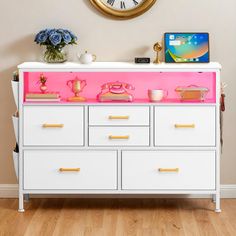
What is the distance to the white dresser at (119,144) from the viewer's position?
4.69 metres

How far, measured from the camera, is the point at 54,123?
15.4ft

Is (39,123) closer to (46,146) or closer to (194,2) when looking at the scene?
(46,146)

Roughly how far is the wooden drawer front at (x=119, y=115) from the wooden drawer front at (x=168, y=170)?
0.67ft

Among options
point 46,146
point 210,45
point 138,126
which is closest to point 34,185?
point 46,146

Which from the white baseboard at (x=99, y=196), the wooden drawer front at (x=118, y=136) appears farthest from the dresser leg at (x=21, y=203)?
the wooden drawer front at (x=118, y=136)

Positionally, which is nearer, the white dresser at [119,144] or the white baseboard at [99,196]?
the white dresser at [119,144]

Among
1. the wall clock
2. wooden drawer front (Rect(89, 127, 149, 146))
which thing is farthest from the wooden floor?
the wall clock

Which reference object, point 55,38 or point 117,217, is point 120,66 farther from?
point 117,217

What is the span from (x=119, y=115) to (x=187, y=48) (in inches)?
27.0

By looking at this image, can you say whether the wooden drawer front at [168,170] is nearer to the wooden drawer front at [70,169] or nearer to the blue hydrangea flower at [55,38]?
the wooden drawer front at [70,169]

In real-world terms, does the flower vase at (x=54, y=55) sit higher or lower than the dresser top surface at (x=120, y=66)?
higher

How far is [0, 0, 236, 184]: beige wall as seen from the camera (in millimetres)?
5004

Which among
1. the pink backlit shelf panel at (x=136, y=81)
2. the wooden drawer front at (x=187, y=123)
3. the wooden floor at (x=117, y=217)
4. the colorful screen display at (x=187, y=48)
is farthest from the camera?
the pink backlit shelf panel at (x=136, y=81)

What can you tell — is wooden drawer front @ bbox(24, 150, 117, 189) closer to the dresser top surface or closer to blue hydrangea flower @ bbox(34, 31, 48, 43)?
the dresser top surface
